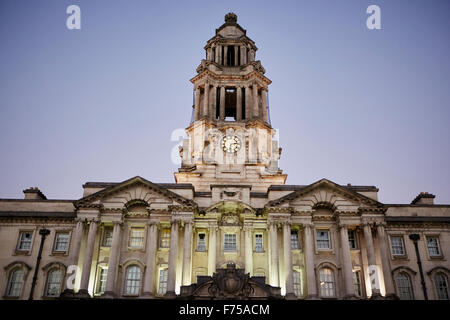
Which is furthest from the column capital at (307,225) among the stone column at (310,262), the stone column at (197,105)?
the stone column at (197,105)

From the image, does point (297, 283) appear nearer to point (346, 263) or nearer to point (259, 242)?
point (346, 263)

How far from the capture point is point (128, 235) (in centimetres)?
3612

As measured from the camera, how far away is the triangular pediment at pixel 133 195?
117ft

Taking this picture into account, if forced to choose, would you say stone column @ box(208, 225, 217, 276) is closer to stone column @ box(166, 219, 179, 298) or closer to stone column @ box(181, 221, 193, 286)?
stone column @ box(181, 221, 193, 286)

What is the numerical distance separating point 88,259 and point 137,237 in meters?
4.40

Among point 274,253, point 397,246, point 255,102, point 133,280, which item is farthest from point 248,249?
point 255,102

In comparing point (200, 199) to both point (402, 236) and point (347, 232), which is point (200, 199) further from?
point (402, 236)

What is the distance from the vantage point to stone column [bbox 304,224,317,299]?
33281 millimetres

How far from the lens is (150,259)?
3409cm

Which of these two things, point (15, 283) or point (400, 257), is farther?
point (400, 257)

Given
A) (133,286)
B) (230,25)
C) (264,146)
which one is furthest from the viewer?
(230,25)

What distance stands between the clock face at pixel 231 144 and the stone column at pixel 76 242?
18.9 m

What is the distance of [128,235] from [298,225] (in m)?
14.6
